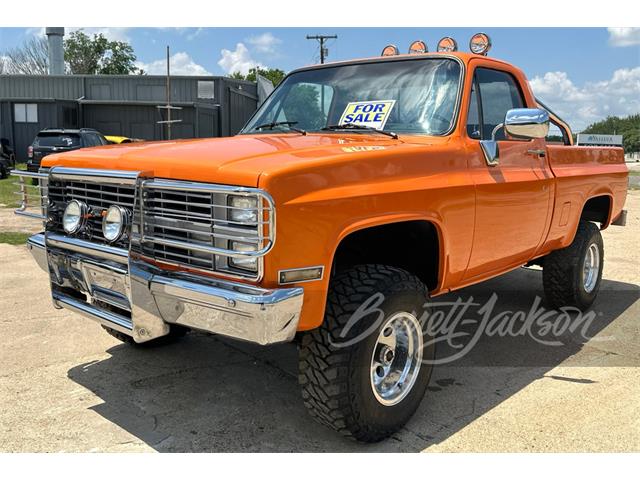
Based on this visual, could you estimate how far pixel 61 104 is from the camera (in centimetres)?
2658

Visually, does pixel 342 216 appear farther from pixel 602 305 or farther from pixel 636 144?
pixel 636 144

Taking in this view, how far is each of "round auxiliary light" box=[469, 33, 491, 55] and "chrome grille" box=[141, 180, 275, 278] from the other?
102 inches

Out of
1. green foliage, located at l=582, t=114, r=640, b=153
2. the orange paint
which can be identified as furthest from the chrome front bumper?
green foliage, located at l=582, t=114, r=640, b=153

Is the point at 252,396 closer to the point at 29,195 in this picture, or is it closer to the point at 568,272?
the point at 29,195

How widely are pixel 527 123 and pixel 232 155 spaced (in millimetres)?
1797

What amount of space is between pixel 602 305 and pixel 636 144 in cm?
9226

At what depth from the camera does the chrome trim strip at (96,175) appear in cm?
289

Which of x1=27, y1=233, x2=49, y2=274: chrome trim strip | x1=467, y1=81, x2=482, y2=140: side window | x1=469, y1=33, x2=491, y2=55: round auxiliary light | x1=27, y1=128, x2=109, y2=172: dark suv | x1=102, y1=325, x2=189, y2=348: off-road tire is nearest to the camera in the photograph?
x1=27, y1=233, x2=49, y2=274: chrome trim strip

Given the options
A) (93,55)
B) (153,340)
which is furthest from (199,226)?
(93,55)

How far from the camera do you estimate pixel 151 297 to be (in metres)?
2.80

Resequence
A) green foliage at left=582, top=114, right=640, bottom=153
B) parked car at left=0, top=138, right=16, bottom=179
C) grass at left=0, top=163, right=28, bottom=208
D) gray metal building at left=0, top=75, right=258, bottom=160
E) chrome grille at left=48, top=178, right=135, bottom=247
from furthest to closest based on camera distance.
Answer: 1. green foliage at left=582, top=114, right=640, bottom=153
2. gray metal building at left=0, top=75, right=258, bottom=160
3. parked car at left=0, top=138, right=16, bottom=179
4. grass at left=0, top=163, right=28, bottom=208
5. chrome grille at left=48, top=178, right=135, bottom=247

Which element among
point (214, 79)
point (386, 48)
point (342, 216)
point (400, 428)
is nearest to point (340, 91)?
point (386, 48)

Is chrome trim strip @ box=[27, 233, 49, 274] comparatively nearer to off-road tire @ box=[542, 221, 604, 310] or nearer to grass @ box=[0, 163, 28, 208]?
off-road tire @ box=[542, 221, 604, 310]

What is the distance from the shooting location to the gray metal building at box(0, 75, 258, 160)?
87.1 feet
